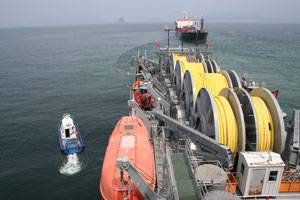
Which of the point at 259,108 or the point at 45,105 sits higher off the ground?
the point at 259,108

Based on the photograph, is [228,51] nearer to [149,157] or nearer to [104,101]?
[104,101]

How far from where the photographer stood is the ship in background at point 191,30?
119688 mm

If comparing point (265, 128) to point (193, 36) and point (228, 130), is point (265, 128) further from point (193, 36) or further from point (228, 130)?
point (193, 36)

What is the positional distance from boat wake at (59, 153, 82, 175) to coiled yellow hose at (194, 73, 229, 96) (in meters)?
15.5

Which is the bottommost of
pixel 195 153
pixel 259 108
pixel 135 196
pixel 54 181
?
pixel 54 181

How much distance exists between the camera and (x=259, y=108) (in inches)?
677

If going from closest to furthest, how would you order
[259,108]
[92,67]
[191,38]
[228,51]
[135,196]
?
[135,196]
[259,108]
[92,67]
[228,51]
[191,38]

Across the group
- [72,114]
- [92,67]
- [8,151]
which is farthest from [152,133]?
[92,67]

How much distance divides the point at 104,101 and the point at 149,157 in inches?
1348

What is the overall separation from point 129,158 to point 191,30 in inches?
4752

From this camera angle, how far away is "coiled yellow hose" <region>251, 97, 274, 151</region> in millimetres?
16455

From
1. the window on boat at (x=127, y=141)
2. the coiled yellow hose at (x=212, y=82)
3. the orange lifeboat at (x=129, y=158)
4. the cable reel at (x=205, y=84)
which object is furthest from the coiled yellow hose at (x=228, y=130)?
the coiled yellow hose at (x=212, y=82)

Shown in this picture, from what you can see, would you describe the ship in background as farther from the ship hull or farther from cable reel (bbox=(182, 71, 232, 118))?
cable reel (bbox=(182, 71, 232, 118))

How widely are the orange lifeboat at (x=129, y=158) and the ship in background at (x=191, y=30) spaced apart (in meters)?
99.5
